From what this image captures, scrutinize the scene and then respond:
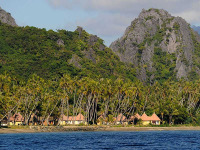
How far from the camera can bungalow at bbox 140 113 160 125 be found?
156875 mm

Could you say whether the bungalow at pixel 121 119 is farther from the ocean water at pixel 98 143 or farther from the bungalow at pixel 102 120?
the ocean water at pixel 98 143

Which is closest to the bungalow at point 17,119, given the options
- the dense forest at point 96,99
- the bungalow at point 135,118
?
the dense forest at point 96,99

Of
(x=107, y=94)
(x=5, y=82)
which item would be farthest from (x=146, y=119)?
(x=5, y=82)

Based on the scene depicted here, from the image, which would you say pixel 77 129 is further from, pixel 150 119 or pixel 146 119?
pixel 146 119

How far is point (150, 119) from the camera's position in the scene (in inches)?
6201

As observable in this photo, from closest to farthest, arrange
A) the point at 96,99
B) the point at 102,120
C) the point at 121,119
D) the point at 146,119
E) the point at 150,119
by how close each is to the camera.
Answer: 1. the point at 96,99
2. the point at 102,120
3. the point at 121,119
4. the point at 150,119
5. the point at 146,119

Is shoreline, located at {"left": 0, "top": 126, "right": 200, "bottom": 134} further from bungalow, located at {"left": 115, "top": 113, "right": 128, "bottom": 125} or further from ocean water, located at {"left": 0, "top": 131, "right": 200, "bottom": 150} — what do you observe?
ocean water, located at {"left": 0, "top": 131, "right": 200, "bottom": 150}

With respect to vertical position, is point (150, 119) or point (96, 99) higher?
point (96, 99)

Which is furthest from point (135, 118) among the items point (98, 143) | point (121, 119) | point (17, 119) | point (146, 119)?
point (98, 143)

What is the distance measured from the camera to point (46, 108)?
136250mm

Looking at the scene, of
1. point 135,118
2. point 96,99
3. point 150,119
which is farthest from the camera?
point 135,118

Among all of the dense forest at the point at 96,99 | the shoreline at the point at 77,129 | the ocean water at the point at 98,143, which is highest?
the dense forest at the point at 96,99

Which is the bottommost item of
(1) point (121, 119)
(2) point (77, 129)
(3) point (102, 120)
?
(2) point (77, 129)

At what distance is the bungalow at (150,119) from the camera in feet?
515
